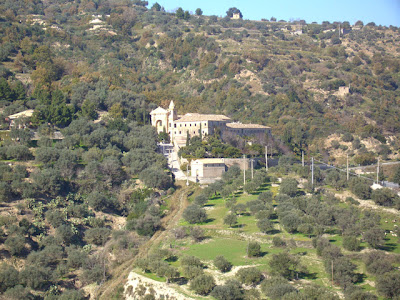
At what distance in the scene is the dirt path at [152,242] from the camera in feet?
130

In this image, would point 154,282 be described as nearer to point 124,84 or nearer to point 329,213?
point 329,213

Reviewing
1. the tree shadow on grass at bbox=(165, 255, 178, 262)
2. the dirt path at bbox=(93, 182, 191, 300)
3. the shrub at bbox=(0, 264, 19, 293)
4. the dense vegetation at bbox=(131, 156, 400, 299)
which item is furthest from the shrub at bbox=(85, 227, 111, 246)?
the shrub at bbox=(0, 264, 19, 293)

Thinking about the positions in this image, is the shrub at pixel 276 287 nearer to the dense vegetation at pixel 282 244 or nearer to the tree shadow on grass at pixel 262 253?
the dense vegetation at pixel 282 244

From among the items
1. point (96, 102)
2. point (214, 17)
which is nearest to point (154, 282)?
point (96, 102)

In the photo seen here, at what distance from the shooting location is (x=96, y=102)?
7944 centimetres

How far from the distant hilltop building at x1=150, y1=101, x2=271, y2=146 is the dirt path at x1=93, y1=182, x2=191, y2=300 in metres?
13.0

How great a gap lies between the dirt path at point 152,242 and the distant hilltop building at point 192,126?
1300cm

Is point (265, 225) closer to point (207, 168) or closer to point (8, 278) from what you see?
point (8, 278)

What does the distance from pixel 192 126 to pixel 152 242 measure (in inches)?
1131

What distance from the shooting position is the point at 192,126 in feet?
239

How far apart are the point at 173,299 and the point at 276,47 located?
9906 centimetres

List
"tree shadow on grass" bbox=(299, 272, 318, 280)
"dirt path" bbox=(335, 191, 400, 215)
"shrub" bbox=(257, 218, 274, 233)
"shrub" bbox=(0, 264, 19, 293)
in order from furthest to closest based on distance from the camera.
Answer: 1. "dirt path" bbox=(335, 191, 400, 215)
2. "shrub" bbox=(257, 218, 274, 233)
3. "shrub" bbox=(0, 264, 19, 293)
4. "tree shadow on grass" bbox=(299, 272, 318, 280)

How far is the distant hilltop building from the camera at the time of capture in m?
72.3

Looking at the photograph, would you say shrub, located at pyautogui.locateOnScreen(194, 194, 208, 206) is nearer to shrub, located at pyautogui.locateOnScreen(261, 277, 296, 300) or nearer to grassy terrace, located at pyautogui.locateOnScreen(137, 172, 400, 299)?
grassy terrace, located at pyautogui.locateOnScreen(137, 172, 400, 299)
